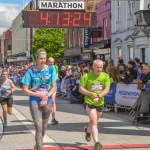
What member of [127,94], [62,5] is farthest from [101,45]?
[127,94]

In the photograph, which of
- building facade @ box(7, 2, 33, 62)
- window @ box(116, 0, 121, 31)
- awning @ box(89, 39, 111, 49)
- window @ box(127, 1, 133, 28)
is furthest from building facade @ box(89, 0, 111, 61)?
building facade @ box(7, 2, 33, 62)

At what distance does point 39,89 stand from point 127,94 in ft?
23.6

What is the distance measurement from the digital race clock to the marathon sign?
0.68 ft

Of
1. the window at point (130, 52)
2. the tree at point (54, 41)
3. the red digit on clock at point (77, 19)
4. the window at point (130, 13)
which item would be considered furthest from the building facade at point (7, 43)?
the red digit on clock at point (77, 19)

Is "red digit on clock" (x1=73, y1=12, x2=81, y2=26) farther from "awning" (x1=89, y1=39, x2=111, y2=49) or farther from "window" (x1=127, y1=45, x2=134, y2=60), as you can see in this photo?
"awning" (x1=89, y1=39, x2=111, y2=49)

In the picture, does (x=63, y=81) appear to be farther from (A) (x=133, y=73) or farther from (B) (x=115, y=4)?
(B) (x=115, y=4)

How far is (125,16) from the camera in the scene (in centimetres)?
3112

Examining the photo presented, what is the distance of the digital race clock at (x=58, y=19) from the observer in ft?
58.4

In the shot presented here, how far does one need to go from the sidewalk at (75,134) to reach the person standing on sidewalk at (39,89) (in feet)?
3.33

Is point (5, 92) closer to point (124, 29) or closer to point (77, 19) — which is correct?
point (77, 19)

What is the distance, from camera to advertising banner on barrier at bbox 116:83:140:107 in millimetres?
13883

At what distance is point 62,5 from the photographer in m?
18.1

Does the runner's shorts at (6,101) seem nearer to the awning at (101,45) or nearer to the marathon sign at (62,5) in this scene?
the marathon sign at (62,5)

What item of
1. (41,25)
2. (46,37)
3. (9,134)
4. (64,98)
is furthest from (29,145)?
(46,37)
